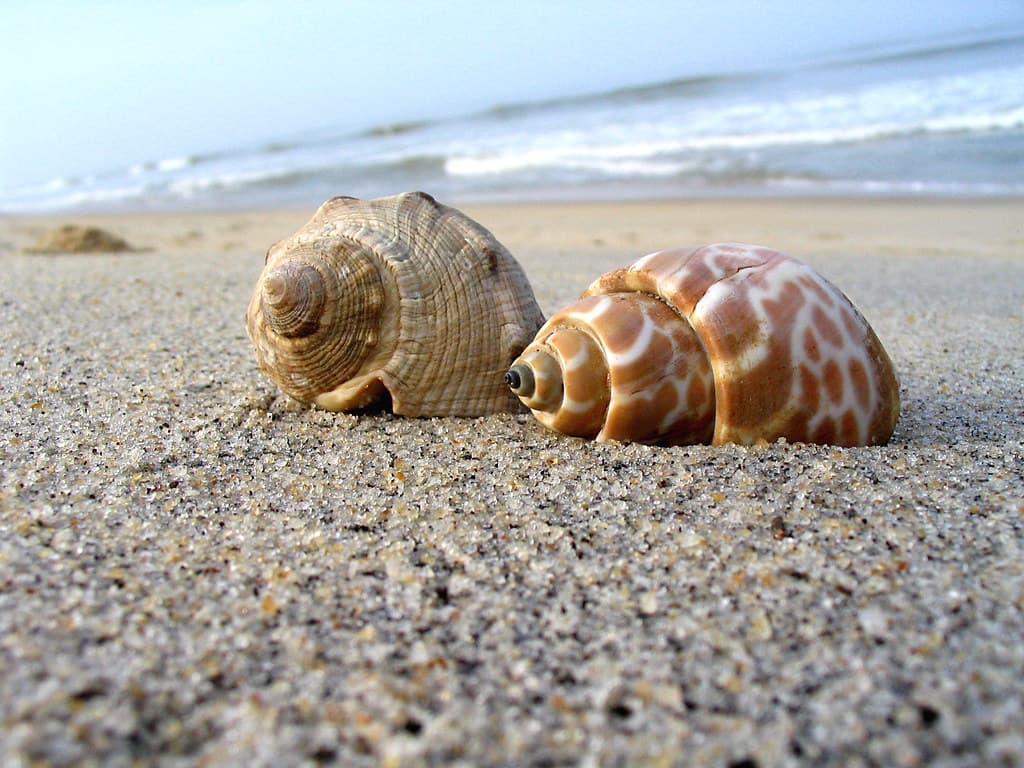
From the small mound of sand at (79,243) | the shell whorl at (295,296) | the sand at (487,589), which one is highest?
the small mound of sand at (79,243)

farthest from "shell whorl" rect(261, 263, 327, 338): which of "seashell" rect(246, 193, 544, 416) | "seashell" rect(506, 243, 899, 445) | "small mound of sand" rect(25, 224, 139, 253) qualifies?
"small mound of sand" rect(25, 224, 139, 253)

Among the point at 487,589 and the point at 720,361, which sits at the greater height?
the point at 720,361

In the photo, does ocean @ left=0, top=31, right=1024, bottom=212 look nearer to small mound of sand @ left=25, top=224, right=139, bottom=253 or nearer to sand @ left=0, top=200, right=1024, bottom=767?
small mound of sand @ left=25, top=224, right=139, bottom=253

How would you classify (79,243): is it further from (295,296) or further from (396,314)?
(396,314)

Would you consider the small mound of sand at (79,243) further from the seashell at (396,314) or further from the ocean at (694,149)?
the ocean at (694,149)

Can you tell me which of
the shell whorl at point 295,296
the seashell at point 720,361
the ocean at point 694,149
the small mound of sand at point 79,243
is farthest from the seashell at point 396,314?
the ocean at point 694,149

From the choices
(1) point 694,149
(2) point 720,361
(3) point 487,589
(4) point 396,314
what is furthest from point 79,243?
(1) point 694,149

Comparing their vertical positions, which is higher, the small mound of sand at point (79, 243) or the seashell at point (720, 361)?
the small mound of sand at point (79, 243)

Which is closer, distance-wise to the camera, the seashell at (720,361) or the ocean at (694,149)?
the seashell at (720,361)

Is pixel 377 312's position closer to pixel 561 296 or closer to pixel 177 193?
pixel 561 296
